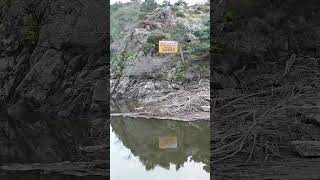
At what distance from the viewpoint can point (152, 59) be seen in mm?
4020

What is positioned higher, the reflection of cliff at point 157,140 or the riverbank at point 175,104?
the riverbank at point 175,104

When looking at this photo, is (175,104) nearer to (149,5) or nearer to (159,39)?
(159,39)

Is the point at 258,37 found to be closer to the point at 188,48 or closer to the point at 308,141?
the point at 308,141

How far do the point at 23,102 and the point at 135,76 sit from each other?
1.97 metres

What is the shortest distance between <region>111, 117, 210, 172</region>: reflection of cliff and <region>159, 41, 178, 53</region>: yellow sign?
883 millimetres

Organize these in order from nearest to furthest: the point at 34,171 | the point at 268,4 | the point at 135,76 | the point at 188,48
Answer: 1. the point at 34,171
2. the point at 268,4
3. the point at 188,48
4. the point at 135,76

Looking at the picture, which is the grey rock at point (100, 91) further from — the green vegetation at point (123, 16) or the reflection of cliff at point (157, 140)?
the green vegetation at point (123, 16)

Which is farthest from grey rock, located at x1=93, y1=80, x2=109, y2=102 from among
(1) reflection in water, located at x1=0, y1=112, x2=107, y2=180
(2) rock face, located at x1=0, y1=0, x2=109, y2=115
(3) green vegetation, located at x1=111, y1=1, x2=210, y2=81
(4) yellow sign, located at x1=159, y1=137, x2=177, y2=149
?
(3) green vegetation, located at x1=111, y1=1, x2=210, y2=81

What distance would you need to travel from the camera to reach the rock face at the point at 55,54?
2.13m

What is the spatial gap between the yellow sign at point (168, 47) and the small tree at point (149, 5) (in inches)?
12.9

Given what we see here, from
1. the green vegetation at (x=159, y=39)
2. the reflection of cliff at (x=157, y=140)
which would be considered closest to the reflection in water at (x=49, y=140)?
the reflection of cliff at (x=157, y=140)

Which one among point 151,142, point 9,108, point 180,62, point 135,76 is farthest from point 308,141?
point 135,76

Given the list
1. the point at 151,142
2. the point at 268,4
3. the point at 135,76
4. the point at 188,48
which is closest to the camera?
the point at 268,4

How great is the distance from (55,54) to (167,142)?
A: 1173 millimetres
